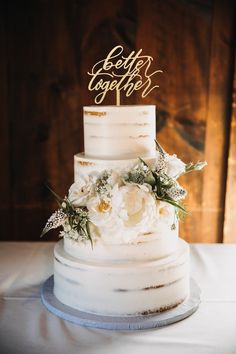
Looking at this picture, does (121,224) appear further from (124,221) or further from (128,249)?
(128,249)

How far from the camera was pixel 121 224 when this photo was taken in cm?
158

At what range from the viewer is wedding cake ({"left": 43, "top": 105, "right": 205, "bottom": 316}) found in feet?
5.21

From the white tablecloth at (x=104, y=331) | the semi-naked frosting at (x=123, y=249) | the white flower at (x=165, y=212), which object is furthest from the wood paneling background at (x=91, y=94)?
the white flower at (x=165, y=212)

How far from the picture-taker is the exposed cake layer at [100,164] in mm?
1688

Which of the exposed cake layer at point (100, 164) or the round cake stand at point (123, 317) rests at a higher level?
the exposed cake layer at point (100, 164)

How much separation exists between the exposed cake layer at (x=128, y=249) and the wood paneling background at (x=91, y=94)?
5.04ft

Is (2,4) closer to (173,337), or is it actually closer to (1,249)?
(1,249)

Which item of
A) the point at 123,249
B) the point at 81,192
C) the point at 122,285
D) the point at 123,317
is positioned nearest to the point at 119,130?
the point at 81,192

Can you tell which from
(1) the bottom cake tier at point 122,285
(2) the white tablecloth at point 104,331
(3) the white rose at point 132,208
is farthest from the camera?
(1) the bottom cake tier at point 122,285

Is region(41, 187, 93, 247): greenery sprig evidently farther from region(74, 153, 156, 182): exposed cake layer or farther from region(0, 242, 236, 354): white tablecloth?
region(0, 242, 236, 354): white tablecloth

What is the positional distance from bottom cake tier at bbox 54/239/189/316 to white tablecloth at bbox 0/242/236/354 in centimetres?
12

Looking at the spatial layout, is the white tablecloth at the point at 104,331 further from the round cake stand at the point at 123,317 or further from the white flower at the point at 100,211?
the white flower at the point at 100,211

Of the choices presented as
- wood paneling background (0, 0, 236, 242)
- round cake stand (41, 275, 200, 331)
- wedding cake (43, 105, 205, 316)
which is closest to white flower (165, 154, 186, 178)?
wedding cake (43, 105, 205, 316)

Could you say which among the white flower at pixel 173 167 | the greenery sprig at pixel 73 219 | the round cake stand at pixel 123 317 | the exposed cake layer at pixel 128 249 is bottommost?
the round cake stand at pixel 123 317
